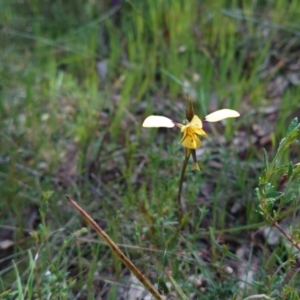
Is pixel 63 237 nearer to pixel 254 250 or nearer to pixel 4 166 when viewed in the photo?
pixel 4 166

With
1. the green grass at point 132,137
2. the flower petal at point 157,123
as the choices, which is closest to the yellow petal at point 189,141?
the flower petal at point 157,123

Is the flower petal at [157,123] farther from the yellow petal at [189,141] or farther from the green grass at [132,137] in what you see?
the green grass at [132,137]

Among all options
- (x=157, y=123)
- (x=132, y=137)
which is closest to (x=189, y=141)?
(x=157, y=123)

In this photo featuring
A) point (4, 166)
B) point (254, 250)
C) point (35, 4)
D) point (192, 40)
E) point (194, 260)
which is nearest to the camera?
point (194, 260)

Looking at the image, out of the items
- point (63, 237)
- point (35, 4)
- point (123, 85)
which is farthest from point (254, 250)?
point (35, 4)

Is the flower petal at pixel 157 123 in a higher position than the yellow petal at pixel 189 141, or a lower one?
higher

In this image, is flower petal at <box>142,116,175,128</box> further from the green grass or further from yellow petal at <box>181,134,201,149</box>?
the green grass

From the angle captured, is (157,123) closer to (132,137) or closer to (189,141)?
(189,141)

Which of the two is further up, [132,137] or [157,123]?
[157,123]
